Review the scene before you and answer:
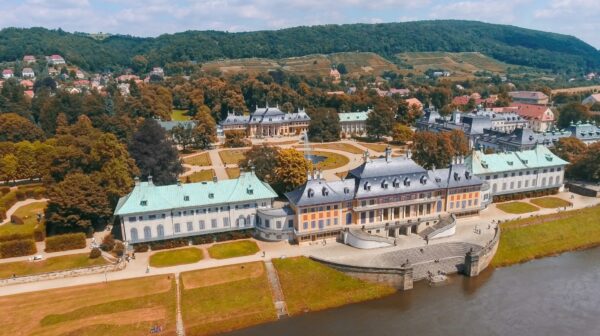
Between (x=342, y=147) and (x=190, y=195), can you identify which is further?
(x=342, y=147)

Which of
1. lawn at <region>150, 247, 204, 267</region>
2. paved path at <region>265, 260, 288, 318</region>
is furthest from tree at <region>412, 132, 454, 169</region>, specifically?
lawn at <region>150, 247, 204, 267</region>

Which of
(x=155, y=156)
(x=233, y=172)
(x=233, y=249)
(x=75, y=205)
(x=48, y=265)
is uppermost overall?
(x=155, y=156)

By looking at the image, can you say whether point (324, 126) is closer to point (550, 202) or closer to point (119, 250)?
point (550, 202)

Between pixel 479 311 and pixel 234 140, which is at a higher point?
pixel 234 140

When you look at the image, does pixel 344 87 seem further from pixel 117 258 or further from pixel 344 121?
pixel 117 258

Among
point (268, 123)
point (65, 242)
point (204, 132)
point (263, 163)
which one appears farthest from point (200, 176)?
point (268, 123)

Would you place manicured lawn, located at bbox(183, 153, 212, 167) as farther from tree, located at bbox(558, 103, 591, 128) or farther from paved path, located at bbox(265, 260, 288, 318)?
tree, located at bbox(558, 103, 591, 128)

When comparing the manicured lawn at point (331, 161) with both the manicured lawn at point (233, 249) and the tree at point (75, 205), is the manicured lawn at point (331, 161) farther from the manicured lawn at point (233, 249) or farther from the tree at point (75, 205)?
the tree at point (75, 205)

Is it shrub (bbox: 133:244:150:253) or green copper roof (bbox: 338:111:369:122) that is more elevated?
green copper roof (bbox: 338:111:369:122)

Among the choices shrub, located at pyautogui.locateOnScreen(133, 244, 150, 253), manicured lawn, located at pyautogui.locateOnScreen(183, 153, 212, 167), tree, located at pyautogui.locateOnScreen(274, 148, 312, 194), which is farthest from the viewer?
manicured lawn, located at pyautogui.locateOnScreen(183, 153, 212, 167)
